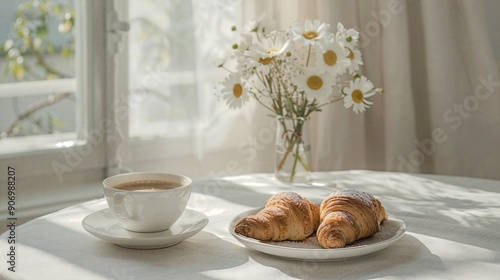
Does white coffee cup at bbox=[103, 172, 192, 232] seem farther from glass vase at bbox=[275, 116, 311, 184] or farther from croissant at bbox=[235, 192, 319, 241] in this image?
glass vase at bbox=[275, 116, 311, 184]

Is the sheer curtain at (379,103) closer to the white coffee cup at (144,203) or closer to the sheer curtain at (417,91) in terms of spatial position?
the sheer curtain at (417,91)

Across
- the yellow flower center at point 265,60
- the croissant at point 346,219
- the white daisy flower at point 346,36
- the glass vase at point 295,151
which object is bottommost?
the croissant at point 346,219

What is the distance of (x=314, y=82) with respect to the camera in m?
1.44

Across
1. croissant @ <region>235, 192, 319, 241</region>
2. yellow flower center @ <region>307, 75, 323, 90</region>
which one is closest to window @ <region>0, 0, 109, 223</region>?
yellow flower center @ <region>307, 75, 323, 90</region>

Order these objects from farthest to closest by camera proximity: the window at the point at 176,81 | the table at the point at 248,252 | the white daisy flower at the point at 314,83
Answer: the window at the point at 176,81 < the white daisy flower at the point at 314,83 < the table at the point at 248,252

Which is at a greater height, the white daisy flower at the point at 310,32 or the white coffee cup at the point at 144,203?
the white daisy flower at the point at 310,32

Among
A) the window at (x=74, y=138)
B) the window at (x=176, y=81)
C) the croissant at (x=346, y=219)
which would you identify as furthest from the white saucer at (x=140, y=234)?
the window at (x=176, y=81)

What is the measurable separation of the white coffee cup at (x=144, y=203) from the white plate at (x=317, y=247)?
90 millimetres

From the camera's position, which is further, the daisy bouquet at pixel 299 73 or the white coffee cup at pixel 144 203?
the daisy bouquet at pixel 299 73

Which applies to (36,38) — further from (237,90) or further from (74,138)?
(237,90)

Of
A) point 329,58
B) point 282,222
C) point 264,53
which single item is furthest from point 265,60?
point 282,222

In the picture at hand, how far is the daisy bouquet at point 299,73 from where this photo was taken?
144 centimetres

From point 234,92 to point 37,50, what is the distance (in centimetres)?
64

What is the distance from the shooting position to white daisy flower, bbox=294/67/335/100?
1438 millimetres
